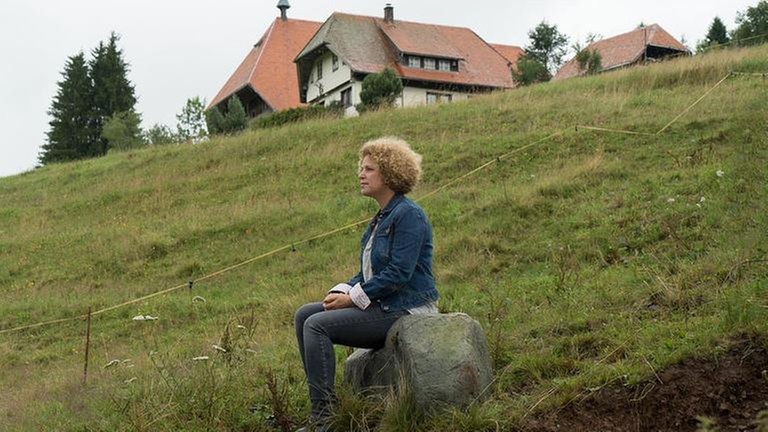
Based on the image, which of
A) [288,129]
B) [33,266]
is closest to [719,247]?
[33,266]

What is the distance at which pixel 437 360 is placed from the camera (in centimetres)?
448

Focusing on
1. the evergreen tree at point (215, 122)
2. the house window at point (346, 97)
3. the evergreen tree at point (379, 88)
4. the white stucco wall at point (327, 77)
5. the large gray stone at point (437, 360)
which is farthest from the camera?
the white stucco wall at point (327, 77)

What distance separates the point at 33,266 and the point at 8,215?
19.5 ft

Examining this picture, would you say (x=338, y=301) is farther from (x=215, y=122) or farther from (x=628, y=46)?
(x=628, y=46)

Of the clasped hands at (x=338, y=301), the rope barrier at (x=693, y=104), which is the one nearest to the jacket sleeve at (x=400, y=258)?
the clasped hands at (x=338, y=301)

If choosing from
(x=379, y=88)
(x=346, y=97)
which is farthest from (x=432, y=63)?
(x=379, y=88)

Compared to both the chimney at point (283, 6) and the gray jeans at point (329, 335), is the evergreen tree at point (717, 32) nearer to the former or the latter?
the chimney at point (283, 6)

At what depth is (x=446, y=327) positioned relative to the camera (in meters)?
4.63

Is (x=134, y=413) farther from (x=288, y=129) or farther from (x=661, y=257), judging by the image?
(x=288, y=129)

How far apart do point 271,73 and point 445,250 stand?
34.1 m

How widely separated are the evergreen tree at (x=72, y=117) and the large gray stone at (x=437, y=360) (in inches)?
1883

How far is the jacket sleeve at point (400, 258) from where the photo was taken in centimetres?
465

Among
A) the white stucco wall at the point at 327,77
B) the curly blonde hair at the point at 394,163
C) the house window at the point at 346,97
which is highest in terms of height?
the white stucco wall at the point at 327,77

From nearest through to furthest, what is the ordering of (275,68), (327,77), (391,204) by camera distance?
(391,204) → (327,77) → (275,68)
